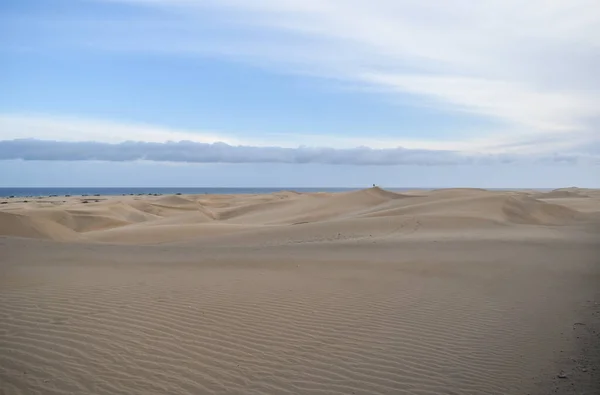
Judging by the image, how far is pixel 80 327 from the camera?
618 cm

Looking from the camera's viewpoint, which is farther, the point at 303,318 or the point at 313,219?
the point at 313,219

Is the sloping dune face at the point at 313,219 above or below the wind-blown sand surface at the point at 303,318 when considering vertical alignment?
above

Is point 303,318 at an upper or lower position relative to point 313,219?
lower

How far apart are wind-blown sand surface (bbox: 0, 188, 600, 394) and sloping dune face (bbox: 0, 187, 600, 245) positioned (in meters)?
4.18

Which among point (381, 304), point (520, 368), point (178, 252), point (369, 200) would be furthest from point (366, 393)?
point (369, 200)

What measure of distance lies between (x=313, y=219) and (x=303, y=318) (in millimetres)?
21249

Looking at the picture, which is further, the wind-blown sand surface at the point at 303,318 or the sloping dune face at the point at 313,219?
the sloping dune face at the point at 313,219

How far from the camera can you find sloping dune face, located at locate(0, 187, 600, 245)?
19.0 meters

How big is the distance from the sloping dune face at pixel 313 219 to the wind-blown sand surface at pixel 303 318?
13.7 ft

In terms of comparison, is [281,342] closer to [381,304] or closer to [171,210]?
[381,304]

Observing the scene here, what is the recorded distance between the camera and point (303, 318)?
24.0 feet

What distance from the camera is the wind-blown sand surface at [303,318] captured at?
17.2 ft

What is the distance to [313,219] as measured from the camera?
1124 inches

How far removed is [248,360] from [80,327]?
2192 mm
